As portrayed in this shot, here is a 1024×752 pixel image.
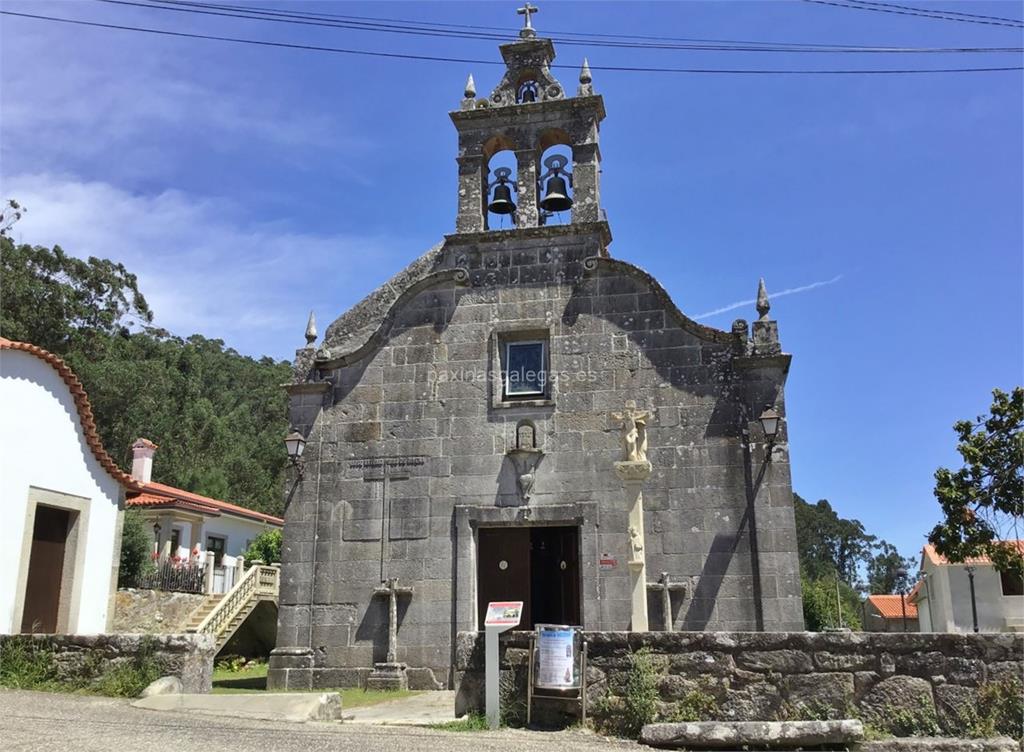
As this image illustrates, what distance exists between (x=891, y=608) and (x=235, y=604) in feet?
122

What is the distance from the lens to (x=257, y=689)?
46.3 ft

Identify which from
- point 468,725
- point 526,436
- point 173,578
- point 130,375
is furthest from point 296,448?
point 130,375

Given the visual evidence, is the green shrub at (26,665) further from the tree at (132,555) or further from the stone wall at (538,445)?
the tree at (132,555)

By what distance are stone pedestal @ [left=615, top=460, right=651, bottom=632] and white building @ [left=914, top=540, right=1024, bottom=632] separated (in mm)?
25613

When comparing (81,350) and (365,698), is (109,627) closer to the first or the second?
(365,698)

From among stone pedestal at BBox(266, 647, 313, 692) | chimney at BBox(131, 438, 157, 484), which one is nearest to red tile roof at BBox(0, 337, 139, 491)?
stone pedestal at BBox(266, 647, 313, 692)

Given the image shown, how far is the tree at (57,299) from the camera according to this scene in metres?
34.2

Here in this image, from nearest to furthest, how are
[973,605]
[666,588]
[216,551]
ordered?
1. [666,588]
2. [216,551]
3. [973,605]

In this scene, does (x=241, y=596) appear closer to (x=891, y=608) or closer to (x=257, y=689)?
(x=257, y=689)

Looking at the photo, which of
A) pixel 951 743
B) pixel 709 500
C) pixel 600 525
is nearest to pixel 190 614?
pixel 600 525

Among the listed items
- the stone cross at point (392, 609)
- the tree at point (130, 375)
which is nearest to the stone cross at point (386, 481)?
the stone cross at point (392, 609)

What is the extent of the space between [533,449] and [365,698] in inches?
172

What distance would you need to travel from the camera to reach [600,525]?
13.1m

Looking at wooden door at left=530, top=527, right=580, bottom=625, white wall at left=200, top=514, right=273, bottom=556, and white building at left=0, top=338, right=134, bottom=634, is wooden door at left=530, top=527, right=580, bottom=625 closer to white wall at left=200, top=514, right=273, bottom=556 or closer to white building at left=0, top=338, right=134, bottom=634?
white building at left=0, top=338, right=134, bottom=634
